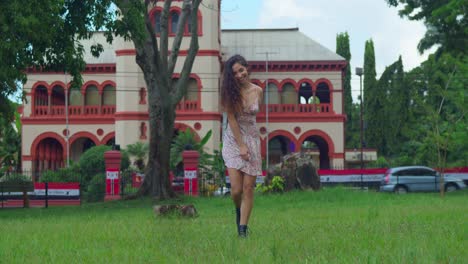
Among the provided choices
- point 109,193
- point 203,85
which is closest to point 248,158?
point 109,193

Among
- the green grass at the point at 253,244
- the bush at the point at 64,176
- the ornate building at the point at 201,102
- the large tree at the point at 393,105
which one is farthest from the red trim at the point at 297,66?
the green grass at the point at 253,244

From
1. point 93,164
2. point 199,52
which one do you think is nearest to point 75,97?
point 199,52

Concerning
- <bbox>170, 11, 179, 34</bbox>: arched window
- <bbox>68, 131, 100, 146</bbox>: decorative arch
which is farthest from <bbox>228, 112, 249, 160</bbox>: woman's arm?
<bbox>68, 131, 100, 146</bbox>: decorative arch

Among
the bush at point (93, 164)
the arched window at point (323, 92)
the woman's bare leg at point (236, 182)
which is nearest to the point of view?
the woman's bare leg at point (236, 182)

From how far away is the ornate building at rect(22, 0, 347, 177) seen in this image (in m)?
43.4

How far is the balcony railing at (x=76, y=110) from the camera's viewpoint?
1860 inches

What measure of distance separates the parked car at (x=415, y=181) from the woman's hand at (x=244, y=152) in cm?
2588

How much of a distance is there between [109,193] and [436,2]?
14.0 metres

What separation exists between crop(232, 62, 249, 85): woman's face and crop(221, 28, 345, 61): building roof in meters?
40.5

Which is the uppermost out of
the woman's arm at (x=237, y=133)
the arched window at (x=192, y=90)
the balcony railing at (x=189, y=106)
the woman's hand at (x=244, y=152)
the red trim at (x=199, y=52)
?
the red trim at (x=199, y=52)

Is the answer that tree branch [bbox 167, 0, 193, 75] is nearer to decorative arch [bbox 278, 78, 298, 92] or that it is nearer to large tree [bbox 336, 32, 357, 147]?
decorative arch [bbox 278, 78, 298, 92]

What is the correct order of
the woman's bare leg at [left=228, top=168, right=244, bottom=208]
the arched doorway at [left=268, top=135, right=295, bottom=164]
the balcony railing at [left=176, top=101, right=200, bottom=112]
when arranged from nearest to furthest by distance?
the woman's bare leg at [left=228, top=168, right=244, bottom=208], the balcony railing at [left=176, top=101, right=200, bottom=112], the arched doorway at [left=268, top=135, right=295, bottom=164]

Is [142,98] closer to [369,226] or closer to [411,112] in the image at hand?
[411,112]

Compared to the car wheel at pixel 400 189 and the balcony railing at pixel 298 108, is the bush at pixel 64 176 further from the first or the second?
the balcony railing at pixel 298 108
